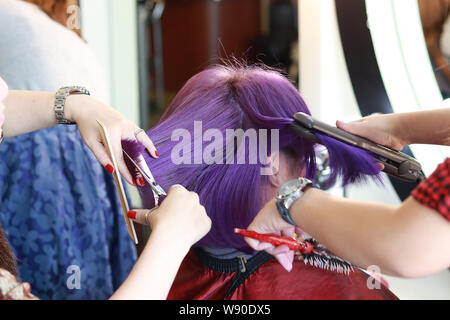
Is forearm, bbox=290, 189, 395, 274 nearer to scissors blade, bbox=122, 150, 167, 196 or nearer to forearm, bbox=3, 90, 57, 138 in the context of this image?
scissors blade, bbox=122, 150, 167, 196

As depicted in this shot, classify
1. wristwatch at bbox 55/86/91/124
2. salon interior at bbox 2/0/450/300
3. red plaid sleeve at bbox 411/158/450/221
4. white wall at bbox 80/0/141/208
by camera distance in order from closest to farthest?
red plaid sleeve at bbox 411/158/450/221
wristwatch at bbox 55/86/91/124
salon interior at bbox 2/0/450/300
white wall at bbox 80/0/141/208

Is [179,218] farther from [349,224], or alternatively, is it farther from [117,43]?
[117,43]

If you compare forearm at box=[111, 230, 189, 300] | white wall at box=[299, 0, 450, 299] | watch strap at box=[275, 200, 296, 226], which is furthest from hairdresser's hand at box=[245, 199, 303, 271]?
white wall at box=[299, 0, 450, 299]

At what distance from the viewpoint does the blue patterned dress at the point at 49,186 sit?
3.58 ft

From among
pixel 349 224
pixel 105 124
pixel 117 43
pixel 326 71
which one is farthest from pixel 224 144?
pixel 117 43

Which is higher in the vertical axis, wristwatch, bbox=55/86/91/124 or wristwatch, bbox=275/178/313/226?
wristwatch, bbox=55/86/91/124

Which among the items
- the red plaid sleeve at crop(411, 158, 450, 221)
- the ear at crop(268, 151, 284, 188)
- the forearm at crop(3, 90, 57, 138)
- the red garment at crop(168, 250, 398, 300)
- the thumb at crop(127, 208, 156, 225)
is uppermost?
the forearm at crop(3, 90, 57, 138)

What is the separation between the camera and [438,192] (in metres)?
0.50

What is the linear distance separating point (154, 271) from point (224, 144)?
0.32 metres

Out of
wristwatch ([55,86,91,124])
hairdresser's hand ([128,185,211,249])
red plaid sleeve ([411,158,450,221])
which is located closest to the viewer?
red plaid sleeve ([411,158,450,221])

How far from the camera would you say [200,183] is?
0.84 meters

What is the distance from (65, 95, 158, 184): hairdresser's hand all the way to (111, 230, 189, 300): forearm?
0.19m

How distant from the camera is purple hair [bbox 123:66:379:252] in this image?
0.82m
